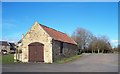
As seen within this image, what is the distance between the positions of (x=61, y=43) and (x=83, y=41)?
139 feet

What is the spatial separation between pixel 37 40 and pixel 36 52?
5.61ft

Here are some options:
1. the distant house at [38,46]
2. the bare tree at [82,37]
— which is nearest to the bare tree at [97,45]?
the bare tree at [82,37]

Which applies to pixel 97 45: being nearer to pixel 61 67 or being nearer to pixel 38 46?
pixel 38 46

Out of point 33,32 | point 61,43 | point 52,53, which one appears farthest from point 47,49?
point 61,43

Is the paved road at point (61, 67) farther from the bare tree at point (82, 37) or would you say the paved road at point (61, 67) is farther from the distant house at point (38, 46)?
the bare tree at point (82, 37)

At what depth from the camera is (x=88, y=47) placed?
81.9 m

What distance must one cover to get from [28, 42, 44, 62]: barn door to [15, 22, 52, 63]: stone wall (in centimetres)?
47

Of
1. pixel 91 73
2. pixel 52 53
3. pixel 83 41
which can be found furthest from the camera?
pixel 83 41

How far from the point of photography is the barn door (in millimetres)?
31198

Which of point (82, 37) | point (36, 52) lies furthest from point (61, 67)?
point (82, 37)

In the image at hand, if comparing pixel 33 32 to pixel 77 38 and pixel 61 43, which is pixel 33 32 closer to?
pixel 61 43

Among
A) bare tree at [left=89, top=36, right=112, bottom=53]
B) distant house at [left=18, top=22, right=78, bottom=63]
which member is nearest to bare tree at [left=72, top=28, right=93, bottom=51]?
bare tree at [left=89, top=36, right=112, bottom=53]

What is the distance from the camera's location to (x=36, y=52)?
31.4 m

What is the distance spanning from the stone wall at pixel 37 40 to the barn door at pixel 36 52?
47 cm
